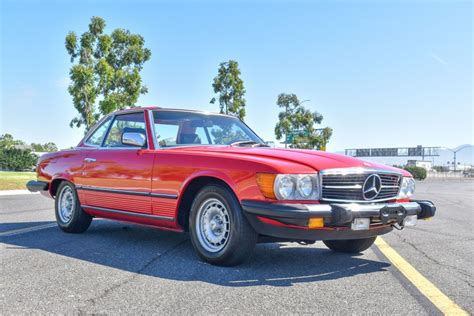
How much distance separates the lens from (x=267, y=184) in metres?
3.91

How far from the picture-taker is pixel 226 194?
418 centimetres

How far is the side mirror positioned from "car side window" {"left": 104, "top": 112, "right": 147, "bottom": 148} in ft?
0.28

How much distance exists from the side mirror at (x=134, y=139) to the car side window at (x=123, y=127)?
8 cm

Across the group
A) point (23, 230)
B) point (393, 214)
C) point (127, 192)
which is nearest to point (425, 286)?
point (393, 214)

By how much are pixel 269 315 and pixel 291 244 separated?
2729mm

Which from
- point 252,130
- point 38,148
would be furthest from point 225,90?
point 38,148

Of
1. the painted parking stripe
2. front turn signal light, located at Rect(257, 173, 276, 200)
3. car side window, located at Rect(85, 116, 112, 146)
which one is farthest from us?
car side window, located at Rect(85, 116, 112, 146)

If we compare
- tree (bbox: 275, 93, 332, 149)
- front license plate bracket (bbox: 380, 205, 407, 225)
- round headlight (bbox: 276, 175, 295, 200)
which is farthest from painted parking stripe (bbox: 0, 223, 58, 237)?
tree (bbox: 275, 93, 332, 149)

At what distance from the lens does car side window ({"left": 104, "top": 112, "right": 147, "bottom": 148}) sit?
5.51 m

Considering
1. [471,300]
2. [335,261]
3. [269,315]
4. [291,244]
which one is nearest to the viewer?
[269,315]

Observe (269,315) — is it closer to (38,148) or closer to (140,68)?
(140,68)

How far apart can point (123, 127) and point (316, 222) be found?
3.00m

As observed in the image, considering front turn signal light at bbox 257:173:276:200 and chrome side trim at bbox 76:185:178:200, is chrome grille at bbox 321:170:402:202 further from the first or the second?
chrome side trim at bbox 76:185:178:200

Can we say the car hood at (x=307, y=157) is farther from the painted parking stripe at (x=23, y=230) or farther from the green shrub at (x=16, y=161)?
the green shrub at (x=16, y=161)
